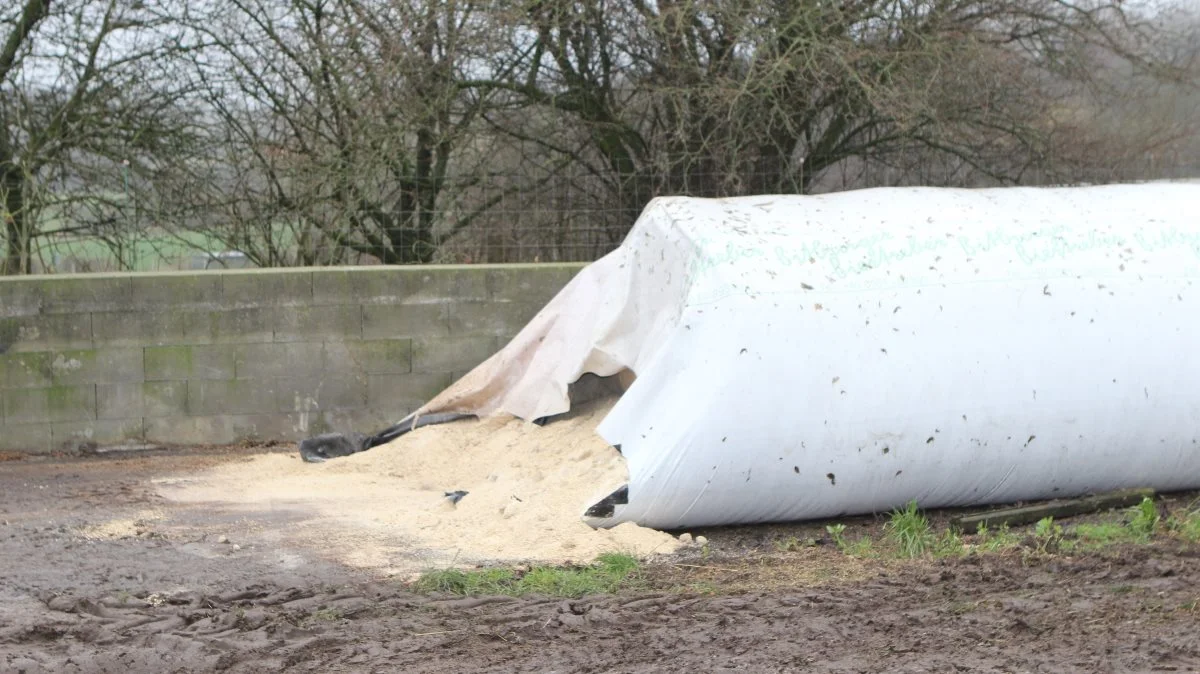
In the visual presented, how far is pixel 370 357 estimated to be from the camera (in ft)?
28.2

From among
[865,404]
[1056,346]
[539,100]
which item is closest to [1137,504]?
[1056,346]

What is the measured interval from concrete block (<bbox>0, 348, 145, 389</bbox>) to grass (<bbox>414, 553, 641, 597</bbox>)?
4.08 meters

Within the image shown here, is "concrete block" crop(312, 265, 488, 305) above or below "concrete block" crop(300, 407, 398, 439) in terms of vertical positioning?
above

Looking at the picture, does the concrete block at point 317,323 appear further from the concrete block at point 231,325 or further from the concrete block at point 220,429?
the concrete block at point 220,429

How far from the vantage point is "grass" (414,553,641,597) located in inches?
194

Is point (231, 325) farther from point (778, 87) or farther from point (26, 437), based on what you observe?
point (778, 87)

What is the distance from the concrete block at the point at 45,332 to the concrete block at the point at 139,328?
3.2 inches

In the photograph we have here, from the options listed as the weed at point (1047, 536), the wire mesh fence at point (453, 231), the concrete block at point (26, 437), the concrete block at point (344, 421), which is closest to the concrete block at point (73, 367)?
the concrete block at point (26, 437)

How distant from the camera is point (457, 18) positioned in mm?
9500

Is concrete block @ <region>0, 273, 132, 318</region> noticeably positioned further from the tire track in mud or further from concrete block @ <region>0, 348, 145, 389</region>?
the tire track in mud

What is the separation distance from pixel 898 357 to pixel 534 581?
2173mm

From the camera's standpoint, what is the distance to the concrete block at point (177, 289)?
27.2ft

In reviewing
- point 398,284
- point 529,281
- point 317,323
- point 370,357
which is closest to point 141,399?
point 317,323

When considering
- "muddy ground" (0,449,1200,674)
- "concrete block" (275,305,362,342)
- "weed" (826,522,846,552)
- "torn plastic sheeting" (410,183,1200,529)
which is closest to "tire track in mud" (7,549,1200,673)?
"muddy ground" (0,449,1200,674)
